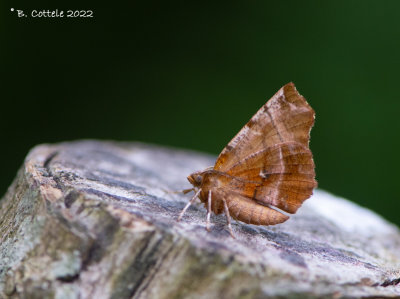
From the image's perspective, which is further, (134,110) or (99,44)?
(134,110)

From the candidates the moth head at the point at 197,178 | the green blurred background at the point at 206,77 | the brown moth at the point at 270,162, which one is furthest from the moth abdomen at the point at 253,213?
the green blurred background at the point at 206,77

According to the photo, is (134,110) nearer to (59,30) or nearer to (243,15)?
(59,30)

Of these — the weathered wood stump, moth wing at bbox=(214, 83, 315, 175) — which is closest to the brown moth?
moth wing at bbox=(214, 83, 315, 175)

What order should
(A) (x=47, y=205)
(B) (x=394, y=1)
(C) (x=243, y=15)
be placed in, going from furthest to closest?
(C) (x=243, y=15), (B) (x=394, y=1), (A) (x=47, y=205)

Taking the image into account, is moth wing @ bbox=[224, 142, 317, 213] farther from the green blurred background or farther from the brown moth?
the green blurred background

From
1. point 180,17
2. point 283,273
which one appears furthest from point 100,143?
point 180,17

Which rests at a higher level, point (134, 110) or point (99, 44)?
point (99, 44)

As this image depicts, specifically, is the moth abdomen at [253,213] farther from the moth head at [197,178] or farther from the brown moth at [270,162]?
the moth head at [197,178]
